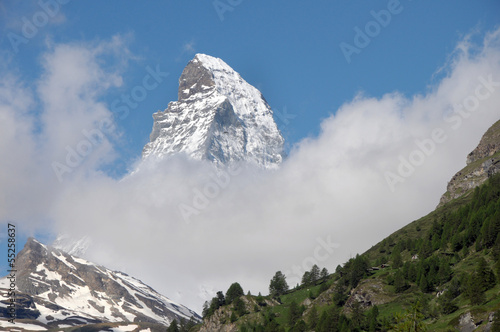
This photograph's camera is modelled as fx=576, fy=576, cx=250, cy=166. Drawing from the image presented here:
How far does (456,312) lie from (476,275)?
14.1 meters

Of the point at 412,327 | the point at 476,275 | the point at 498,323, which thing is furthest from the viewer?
the point at 476,275

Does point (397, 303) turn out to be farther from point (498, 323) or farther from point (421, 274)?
point (498, 323)

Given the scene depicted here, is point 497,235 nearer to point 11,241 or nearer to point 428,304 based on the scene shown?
point 428,304

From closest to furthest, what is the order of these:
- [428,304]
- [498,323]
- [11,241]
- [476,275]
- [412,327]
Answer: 1. [412,327]
2. [498,323]
3. [11,241]
4. [476,275]
5. [428,304]

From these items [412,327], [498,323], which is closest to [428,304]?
[498,323]

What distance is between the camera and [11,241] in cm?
14925

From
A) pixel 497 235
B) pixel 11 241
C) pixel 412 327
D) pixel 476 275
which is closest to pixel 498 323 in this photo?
pixel 412 327

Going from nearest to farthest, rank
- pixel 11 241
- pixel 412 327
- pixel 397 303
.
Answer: pixel 412 327, pixel 11 241, pixel 397 303

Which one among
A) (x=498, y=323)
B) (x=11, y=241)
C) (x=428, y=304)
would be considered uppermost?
(x=11, y=241)

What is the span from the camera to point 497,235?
186 metres

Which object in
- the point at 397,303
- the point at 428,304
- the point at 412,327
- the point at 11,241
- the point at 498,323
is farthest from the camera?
Answer: the point at 397,303

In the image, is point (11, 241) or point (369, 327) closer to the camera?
point (11, 241)

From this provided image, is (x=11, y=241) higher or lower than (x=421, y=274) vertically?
higher

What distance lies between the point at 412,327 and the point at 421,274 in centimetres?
10649
